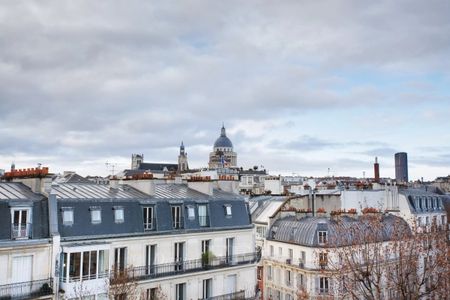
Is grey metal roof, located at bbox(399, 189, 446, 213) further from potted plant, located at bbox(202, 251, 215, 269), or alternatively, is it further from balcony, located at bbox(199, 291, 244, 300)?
potted plant, located at bbox(202, 251, 215, 269)

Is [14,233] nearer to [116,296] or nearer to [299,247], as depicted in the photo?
[116,296]

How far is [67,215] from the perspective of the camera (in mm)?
20109

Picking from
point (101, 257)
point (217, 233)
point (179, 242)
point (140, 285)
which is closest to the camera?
point (101, 257)

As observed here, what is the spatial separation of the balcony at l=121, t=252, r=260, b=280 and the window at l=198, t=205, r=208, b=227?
2063mm

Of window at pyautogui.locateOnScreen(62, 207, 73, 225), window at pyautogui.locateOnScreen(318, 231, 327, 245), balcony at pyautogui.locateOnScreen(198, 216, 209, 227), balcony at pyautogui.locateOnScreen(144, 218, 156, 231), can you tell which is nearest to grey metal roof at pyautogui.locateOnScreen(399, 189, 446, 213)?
window at pyautogui.locateOnScreen(318, 231, 327, 245)

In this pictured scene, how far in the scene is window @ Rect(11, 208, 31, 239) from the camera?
18.5 m

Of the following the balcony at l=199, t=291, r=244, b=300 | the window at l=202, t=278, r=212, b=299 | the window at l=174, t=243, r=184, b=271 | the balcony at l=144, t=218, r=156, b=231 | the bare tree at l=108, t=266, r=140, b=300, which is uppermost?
the balcony at l=144, t=218, r=156, b=231

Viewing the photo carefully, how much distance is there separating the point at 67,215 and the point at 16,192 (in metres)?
2.55

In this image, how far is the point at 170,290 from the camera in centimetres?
2305

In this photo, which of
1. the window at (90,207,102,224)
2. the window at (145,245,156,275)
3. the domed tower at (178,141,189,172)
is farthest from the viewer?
the domed tower at (178,141,189,172)

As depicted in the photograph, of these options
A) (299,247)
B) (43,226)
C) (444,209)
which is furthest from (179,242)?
(444,209)

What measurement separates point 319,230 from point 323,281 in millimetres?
A: 3540

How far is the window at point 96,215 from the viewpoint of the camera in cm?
2086

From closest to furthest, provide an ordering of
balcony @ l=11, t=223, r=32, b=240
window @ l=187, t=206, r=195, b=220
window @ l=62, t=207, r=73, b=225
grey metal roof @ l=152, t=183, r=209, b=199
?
balcony @ l=11, t=223, r=32, b=240 → window @ l=62, t=207, r=73, b=225 → window @ l=187, t=206, r=195, b=220 → grey metal roof @ l=152, t=183, r=209, b=199
